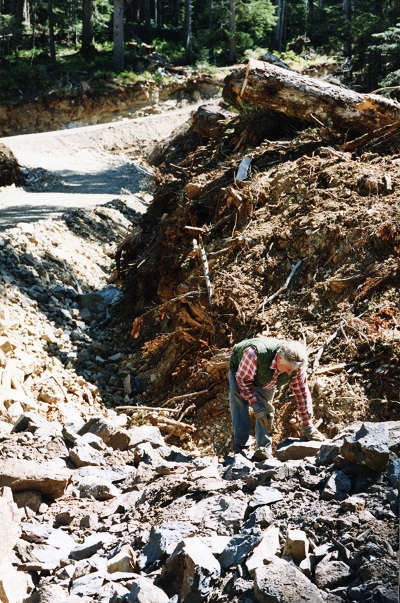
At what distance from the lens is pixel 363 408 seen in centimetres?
733

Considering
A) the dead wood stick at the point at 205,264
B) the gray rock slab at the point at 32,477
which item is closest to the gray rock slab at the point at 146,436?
the gray rock slab at the point at 32,477

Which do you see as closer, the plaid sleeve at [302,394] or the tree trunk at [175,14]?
the plaid sleeve at [302,394]

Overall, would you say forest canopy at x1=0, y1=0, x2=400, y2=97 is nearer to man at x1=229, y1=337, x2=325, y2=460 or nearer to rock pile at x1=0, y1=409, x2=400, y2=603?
man at x1=229, y1=337, x2=325, y2=460

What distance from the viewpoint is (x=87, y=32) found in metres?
37.1

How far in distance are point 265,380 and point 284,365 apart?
440 millimetres

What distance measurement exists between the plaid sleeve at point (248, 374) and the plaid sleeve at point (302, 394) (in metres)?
0.37

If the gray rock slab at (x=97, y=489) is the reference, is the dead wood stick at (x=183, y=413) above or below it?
below

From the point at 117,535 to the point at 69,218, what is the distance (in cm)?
1003

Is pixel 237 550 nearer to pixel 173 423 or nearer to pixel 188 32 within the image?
pixel 173 423

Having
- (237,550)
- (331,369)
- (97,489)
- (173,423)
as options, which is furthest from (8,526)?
(331,369)

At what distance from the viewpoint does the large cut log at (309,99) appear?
10.9 meters

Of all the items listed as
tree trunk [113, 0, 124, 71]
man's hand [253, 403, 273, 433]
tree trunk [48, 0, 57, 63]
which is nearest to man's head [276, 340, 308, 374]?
man's hand [253, 403, 273, 433]

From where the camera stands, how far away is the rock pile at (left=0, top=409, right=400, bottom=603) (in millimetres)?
4207

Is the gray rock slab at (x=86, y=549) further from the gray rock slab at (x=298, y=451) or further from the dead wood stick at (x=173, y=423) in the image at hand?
the dead wood stick at (x=173, y=423)
